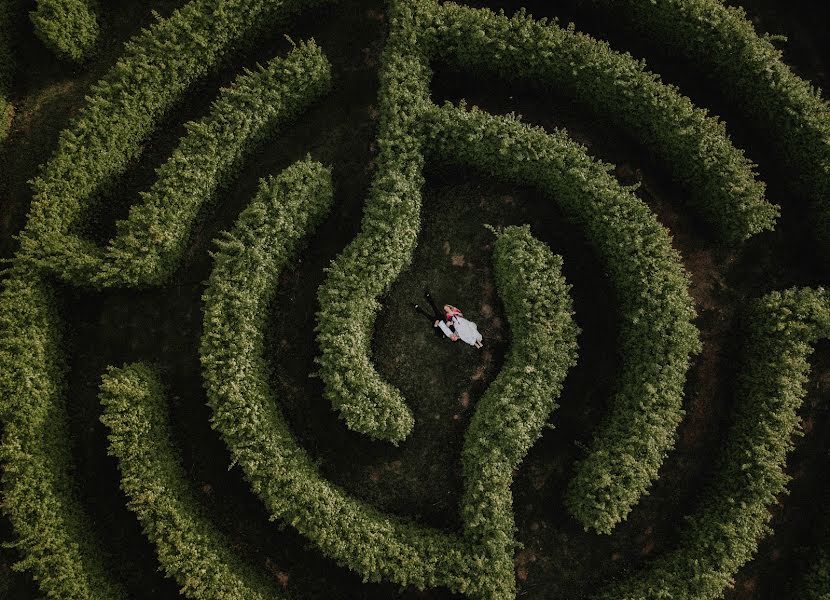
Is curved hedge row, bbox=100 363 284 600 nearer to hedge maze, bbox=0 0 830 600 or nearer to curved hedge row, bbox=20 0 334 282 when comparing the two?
hedge maze, bbox=0 0 830 600

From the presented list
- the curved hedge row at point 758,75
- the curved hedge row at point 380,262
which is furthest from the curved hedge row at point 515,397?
the curved hedge row at point 758,75

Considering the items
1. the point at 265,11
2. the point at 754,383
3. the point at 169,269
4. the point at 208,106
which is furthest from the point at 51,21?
the point at 754,383

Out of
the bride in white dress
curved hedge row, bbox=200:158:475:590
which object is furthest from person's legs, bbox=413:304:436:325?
curved hedge row, bbox=200:158:475:590

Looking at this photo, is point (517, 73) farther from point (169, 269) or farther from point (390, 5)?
point (169, 269)

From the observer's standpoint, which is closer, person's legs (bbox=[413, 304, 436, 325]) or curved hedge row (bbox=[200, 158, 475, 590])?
curved hedge row (bbox=[200, 158, 475, 590])

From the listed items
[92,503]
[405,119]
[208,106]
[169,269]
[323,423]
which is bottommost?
[92,503]

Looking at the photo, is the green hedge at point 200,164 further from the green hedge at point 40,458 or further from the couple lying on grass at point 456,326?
the couple lying on grass at point 456,326

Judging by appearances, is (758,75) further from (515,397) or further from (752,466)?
(515,397)
